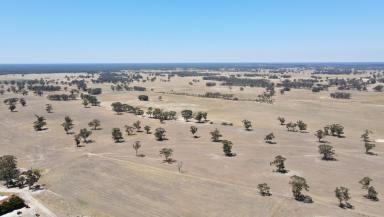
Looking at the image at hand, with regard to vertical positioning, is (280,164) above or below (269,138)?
above

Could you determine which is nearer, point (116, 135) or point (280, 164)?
point (280, 164)

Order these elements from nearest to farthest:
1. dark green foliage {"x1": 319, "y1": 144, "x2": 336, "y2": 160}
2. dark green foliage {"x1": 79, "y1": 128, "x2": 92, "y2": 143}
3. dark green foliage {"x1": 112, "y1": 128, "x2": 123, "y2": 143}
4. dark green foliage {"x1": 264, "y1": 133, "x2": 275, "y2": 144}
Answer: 1. dark green foliage {"x1": 319, "y1": 144, "x2": 336, "y2": 160}
2. dark green foliage {"x1": 264, "y1": 133, "x2": 275, "y2": 144}
3. dark green foliage {"x1": 79, "y1": 128, "x2": 92, "y2": 143}
4. dark green foliage {"x1": 112, "y1": 128, "x2": 123, "y2": 143}

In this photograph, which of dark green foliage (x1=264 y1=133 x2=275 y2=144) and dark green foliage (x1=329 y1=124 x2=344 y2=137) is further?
dark green foliage (x1=329 y1=124 x2=344 y2=137)

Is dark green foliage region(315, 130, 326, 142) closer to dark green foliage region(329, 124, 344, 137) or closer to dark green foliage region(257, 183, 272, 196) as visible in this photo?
dark green foliage region(329, 124, 344, 137)

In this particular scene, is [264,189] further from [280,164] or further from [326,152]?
[326,152]

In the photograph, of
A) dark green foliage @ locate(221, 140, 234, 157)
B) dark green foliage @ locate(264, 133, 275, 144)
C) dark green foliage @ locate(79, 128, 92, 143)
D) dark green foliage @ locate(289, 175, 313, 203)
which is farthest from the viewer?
dark green foliage @ locate(79, 128, 92, 143)

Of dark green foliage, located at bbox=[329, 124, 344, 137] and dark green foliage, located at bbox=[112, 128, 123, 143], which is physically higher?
dark green foliage, located at bbox=[112, 128, 123, 143]

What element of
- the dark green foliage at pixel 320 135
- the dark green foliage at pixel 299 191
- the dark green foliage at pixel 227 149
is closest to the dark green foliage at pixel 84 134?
the dark green foliage at pixel 227 149

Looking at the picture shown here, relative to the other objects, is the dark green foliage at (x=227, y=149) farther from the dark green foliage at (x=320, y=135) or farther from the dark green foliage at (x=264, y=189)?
the dark green foliage at (x=320, y=135)

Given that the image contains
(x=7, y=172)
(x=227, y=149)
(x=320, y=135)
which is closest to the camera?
(x=7, y=172)

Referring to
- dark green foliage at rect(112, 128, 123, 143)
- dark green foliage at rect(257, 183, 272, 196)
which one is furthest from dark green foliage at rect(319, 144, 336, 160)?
dark green foliage at rect(112, 128, 123, 143)

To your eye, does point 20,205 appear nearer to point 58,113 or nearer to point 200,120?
point 200,120

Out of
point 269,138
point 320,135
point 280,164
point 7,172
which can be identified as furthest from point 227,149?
point 7,172
